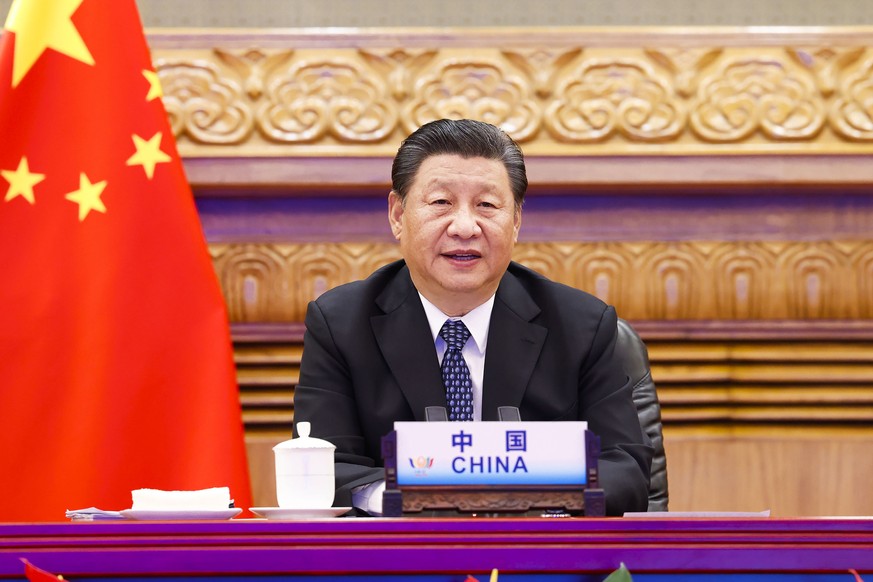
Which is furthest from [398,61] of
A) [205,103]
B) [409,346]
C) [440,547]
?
[440,547]

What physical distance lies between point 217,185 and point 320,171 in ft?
0.97

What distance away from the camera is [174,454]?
2.57 metres

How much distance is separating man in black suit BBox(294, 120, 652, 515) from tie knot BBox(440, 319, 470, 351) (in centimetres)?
1

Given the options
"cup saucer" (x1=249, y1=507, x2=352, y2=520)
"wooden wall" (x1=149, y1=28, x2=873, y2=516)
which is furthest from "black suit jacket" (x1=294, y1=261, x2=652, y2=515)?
"wooden wall" (x1=149, y1=28, x2=873, y2=516)

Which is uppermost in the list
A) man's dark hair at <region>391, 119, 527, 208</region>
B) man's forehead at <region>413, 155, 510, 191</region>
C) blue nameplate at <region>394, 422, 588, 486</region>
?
man's dark hair at <region>391, 119, 527, 208</region>

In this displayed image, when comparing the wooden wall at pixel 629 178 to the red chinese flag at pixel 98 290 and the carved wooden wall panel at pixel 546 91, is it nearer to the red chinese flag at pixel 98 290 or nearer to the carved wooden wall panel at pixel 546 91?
the carved wooden wall panel at pixel 546 91

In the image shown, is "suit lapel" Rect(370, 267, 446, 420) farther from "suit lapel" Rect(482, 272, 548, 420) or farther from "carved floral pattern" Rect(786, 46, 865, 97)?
"carved floral pattern" Rect(786, 46, 865, 97)

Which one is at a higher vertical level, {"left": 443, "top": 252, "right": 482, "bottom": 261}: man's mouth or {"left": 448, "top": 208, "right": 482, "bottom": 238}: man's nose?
{"left": 448, "top": 208, "right": 482, "bottom": 238}: man's nose

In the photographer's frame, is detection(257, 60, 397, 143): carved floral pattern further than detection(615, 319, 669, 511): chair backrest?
Yes

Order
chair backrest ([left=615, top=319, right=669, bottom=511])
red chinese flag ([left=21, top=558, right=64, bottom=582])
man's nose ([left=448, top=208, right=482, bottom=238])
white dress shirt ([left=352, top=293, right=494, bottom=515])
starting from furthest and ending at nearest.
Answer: chair backrest ([left=615, top=319, right=669, bottom=511])
white dress shirt ([left=352, top=293, right=494, bottom=515])
man's nose ([left=448, top=208, right=482, bottom=238])
red chinese flag ([left=21, top=558, right=64, bottom=582])

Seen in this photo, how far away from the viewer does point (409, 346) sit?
6.51 feet

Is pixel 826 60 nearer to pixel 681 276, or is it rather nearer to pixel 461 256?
pixel 681 276

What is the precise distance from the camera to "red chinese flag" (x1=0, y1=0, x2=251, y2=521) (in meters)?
2.51

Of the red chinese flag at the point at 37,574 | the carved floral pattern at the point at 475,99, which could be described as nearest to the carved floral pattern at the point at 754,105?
the carved floral pattern at the point at 475,99
